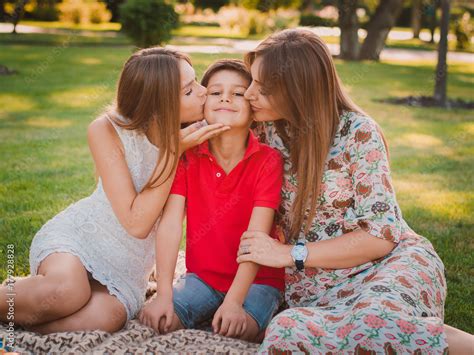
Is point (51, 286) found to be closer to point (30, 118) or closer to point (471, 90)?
point (30, 118)

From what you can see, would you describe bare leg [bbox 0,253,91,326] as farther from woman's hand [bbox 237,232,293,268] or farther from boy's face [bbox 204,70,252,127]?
boy's face [bbox 204,70,252,127]

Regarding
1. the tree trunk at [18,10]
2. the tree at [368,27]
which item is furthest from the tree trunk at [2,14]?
the tree at [368,27]

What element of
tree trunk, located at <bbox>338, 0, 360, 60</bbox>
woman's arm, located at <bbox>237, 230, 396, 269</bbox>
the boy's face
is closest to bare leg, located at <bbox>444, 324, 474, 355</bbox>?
woman's arm, located at <bbox>237, 230, 396, 269</bbox>

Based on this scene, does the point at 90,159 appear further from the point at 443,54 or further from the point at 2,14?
the point at 2,14

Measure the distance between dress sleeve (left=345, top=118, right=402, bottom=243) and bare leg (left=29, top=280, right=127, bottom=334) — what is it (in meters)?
1.23

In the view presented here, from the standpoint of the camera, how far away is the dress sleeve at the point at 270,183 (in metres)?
2.93

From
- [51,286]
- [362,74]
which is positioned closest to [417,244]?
[51,286]

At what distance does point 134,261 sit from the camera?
10.3 ft

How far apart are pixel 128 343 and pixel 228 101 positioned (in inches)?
48.4

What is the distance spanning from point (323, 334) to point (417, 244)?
0.76 metres

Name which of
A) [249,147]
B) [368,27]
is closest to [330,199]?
[249,147]

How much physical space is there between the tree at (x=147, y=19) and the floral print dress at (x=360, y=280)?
12393mm

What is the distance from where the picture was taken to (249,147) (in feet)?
9.94

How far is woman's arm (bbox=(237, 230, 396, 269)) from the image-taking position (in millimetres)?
2770
